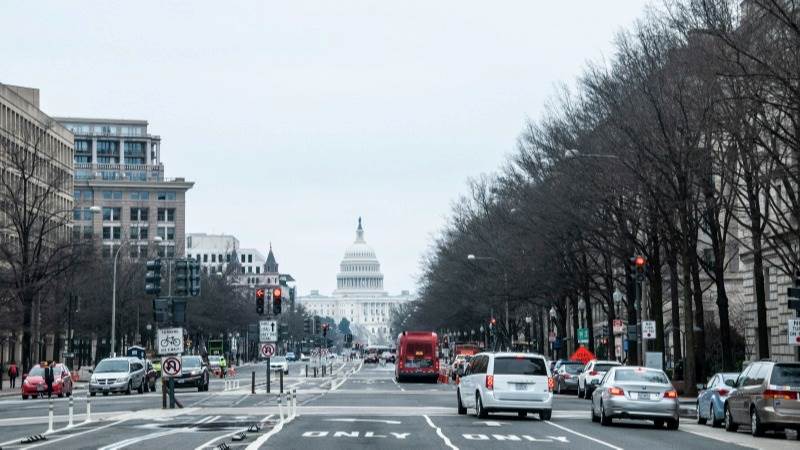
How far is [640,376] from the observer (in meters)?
37.3

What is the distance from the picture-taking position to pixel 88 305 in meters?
107

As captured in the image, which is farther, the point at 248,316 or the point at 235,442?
the point at 248,316

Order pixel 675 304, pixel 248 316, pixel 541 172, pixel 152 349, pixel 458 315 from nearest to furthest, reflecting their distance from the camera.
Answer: pixel 675 304
pixel 541 172
pixel 152 349
pixel 458 315
pixel 248 316

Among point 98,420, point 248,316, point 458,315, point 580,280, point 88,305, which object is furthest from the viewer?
point 248,316

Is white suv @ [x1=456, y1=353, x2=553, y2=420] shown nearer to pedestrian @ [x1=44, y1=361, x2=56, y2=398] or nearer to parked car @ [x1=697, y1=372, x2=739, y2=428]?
parked car @ [x1=697, y1=372, x2=739, y2=428]

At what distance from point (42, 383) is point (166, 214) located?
136m

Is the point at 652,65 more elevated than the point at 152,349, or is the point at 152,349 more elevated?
the point at 652,65

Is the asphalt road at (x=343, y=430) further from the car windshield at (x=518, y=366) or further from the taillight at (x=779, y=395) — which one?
the car windshield at (x=518, y=366)

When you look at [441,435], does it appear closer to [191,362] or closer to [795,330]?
[795,330]

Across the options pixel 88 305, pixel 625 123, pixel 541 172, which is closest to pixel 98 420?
pixel 625 123

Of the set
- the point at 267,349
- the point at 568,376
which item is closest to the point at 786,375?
the point at 267,349

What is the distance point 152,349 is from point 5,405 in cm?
6328

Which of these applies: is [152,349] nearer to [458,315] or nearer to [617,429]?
[458,315]

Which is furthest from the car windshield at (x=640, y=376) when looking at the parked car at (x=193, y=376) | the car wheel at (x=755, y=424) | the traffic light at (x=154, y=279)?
the parked car at (x=193, y=376)
